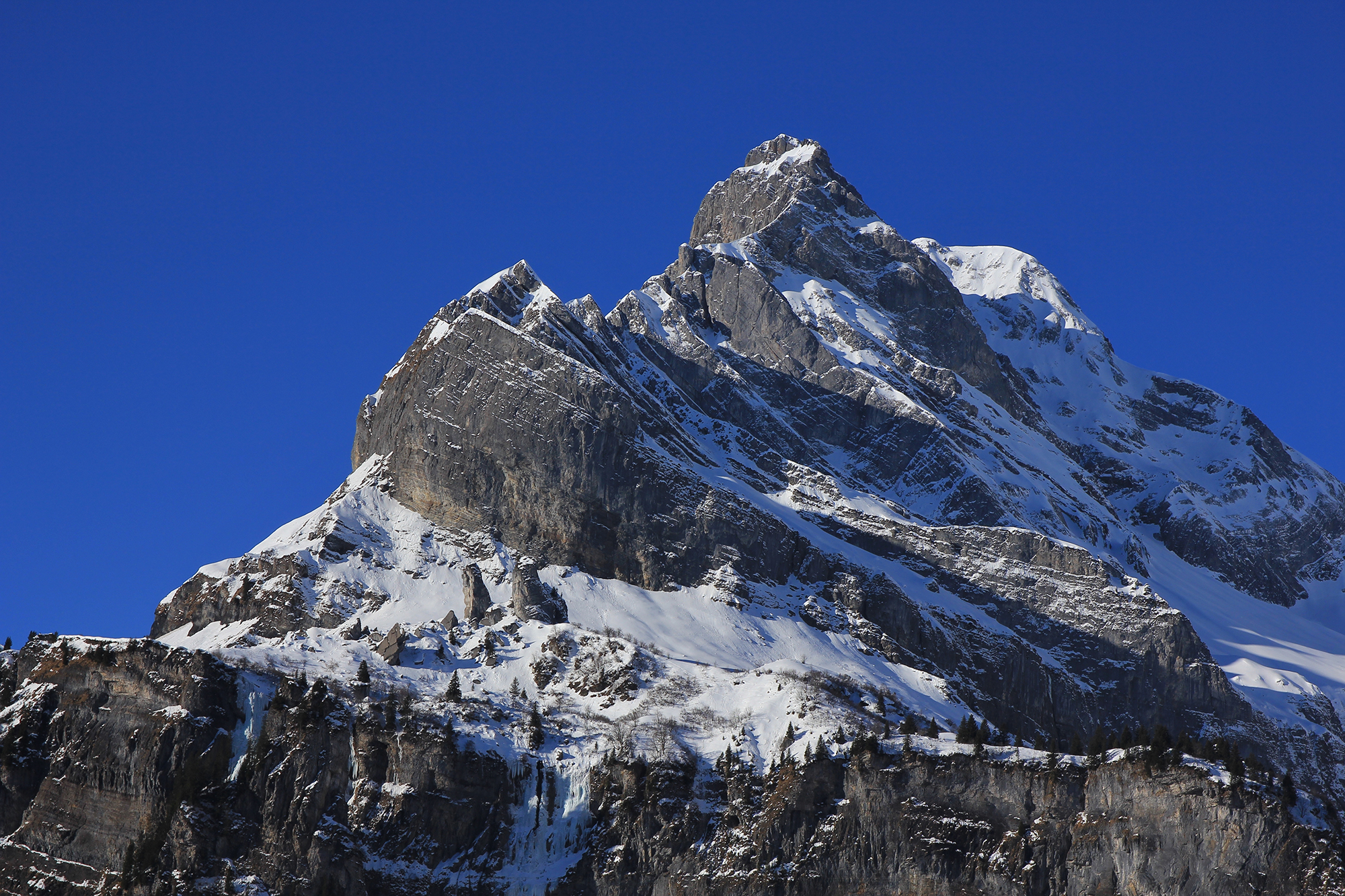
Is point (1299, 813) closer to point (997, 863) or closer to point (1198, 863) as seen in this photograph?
point (1198, 863)

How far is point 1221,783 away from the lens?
19412cm

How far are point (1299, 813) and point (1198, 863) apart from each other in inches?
447

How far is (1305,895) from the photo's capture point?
188 meters

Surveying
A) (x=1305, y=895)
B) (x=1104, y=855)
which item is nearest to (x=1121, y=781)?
(x=1104, y=855)

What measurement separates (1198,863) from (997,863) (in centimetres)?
1983

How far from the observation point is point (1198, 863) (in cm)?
19225

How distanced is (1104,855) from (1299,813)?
1940 cm

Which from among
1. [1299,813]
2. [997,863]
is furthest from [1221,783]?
[997,863]

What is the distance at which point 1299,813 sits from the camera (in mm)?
193500

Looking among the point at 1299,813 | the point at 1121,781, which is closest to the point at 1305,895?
the point at 1299,813

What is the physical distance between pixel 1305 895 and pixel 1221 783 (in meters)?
13.1

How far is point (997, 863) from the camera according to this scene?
654 feet

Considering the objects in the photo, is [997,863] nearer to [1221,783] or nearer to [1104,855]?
[1104,855]

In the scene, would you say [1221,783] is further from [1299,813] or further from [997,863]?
[997,863]
